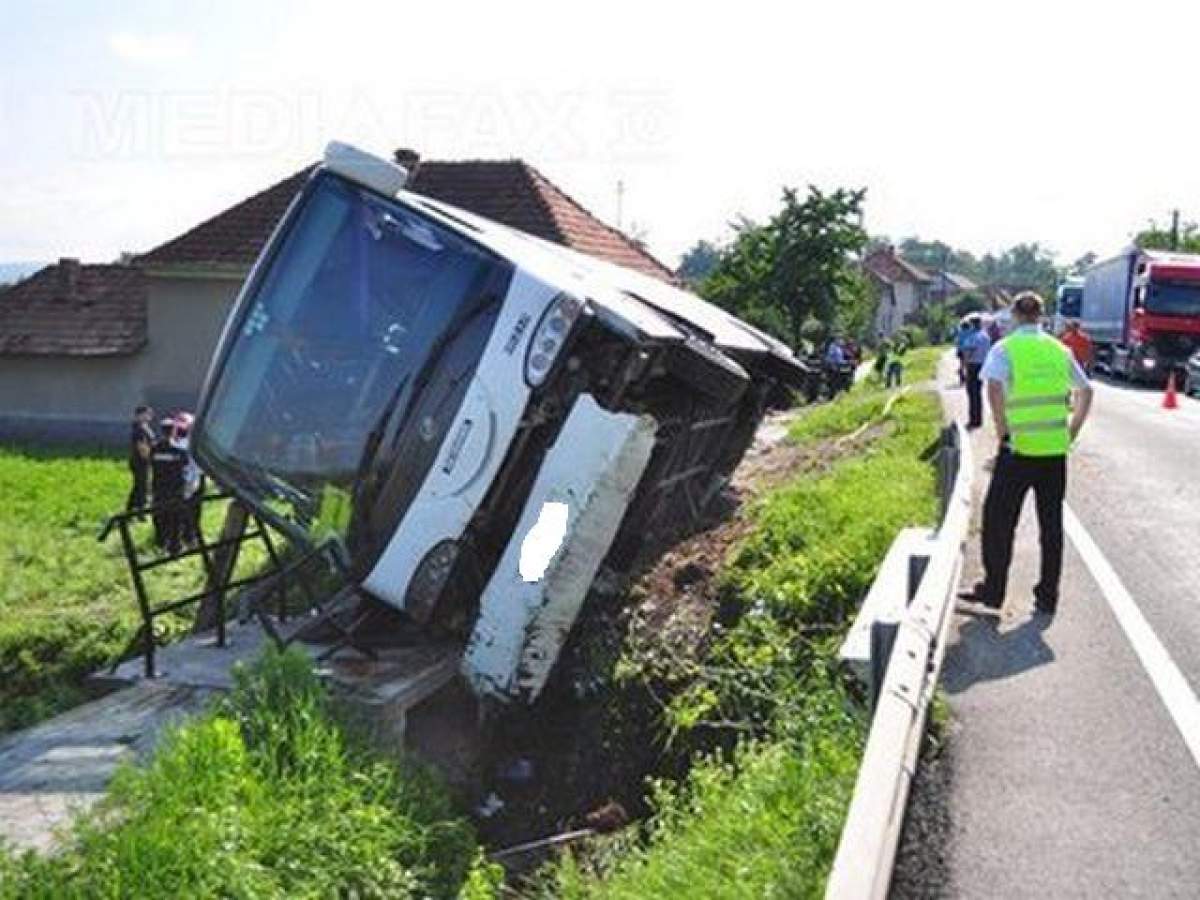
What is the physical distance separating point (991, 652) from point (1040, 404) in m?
1.39

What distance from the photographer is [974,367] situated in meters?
16.2

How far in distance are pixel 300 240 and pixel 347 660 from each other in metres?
2.32

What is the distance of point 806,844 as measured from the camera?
3980 mm

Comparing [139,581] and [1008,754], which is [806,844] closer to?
[1008,754]

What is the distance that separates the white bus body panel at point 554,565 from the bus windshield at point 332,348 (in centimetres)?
64

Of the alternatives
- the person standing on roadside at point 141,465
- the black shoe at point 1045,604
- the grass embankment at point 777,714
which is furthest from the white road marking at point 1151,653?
the person standing on roadside at point 141,465

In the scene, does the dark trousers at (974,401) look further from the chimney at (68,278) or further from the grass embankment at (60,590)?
the chimney at (68,278)

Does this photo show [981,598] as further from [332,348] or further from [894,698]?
[332,348]

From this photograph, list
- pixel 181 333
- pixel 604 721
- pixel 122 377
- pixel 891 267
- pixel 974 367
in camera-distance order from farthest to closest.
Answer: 1. pixel 891 267
2. pixel 122 377
3. pixel 181 333
4. pixel 974 367
5. pixel 604 721

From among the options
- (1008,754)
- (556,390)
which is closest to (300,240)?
(556,390)

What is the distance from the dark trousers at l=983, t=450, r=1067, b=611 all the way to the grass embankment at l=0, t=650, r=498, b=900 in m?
2.91

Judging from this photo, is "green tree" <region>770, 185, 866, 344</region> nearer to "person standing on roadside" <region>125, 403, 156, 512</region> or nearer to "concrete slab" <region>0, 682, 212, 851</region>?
"person standing on roadside" <region>125, 403, 156, 512</region>

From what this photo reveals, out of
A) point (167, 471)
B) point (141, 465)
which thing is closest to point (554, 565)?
point (167, 471)

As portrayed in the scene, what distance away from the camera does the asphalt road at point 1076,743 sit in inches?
152
